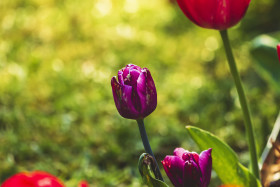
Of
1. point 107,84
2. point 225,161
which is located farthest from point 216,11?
point 107,84

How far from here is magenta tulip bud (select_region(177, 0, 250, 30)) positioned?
32.5 inches

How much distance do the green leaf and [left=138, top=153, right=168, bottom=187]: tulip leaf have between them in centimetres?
81

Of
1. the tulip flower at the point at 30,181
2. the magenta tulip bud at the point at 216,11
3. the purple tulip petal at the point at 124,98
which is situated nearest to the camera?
the tulip flower at the point at 30,181

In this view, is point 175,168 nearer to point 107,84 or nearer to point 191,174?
point 191,174

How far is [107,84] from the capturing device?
1858 mm

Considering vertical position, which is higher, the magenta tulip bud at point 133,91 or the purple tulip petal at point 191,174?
the magenta tulip bud at point 133,91

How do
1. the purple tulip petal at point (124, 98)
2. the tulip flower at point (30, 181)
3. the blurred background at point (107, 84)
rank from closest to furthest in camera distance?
the tulip flower at point (30, 181) → the purple tulip petal at point (124, 98) → the blurred background at point (107, 84)

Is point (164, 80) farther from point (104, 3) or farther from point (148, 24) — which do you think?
point (104, 3)

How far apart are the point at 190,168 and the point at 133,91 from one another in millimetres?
152

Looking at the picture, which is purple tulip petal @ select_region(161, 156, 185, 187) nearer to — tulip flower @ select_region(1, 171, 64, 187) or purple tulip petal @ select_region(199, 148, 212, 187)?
purple tulip petal @ select_region(199, 148, 212, 187)

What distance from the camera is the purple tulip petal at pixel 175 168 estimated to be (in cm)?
71

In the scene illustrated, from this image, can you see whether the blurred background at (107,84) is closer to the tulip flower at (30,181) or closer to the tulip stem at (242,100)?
the tulip stem at (242,100)

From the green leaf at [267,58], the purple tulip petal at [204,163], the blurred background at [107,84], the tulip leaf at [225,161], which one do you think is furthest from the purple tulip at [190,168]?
the green leaf at [267,58]

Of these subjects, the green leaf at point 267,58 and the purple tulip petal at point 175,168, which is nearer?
the purple tulip petal at point 175,168
